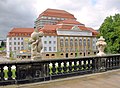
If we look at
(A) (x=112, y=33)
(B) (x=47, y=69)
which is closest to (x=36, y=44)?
(B) (x=47, y=69)

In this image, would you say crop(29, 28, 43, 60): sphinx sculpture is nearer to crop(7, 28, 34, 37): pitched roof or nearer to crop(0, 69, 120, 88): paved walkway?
crop(0, 69, 120, 88): paved walkway

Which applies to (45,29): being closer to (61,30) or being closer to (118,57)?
(61,30)

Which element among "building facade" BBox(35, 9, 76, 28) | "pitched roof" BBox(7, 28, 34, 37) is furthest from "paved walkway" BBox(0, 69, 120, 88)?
"building facade" BBox(35, 9, 76, 28)

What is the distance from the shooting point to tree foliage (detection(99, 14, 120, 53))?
29423 mm

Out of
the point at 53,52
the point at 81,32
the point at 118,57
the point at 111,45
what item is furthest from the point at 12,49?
the point at 118,57

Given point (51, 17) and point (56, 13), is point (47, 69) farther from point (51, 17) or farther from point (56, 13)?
point (56, 13)

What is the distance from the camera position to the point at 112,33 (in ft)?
101

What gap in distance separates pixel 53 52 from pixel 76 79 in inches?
2592

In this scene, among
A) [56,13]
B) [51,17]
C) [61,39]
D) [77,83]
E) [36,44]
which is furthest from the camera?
[56,13]

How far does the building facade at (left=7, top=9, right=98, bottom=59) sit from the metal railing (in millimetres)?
57520

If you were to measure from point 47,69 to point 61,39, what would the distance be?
66129mm

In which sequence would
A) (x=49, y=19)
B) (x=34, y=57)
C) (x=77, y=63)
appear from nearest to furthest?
1. (x=34, y=57)
2. (x=77, y=63)
3. (x=49, y=19)

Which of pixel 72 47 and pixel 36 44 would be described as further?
pixel 72 47

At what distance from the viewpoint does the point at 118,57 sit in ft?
29.1
